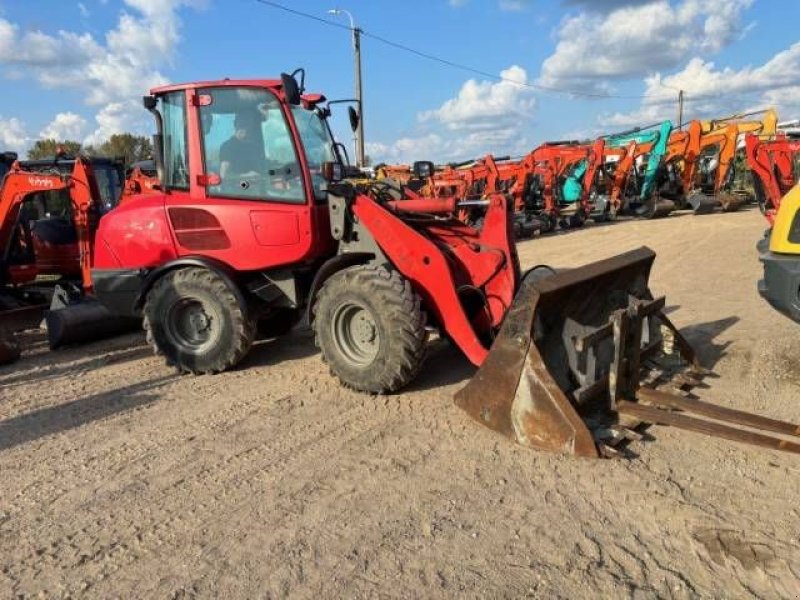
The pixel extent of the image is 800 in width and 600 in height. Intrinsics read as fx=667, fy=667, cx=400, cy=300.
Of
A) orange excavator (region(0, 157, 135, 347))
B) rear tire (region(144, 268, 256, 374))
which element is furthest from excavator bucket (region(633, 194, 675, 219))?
rear tire (region(144, 268, 256, 374))

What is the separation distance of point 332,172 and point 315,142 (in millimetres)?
484

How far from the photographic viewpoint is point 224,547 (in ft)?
10.2

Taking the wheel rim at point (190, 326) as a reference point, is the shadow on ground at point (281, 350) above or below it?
below

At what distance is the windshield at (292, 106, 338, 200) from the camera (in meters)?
5.60

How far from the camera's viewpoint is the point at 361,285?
16.0 feet

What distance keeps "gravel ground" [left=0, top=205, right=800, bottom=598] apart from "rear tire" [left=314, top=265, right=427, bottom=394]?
0.22 metres

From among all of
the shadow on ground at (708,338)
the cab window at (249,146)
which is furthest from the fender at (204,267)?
the shadow on ground at (708,338)

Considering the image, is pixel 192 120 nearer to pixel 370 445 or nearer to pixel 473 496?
pixel 370 445

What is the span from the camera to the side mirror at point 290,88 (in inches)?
202

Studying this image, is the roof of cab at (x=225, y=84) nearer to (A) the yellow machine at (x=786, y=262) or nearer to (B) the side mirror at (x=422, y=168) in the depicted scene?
(B) the side mirror at (x=422, y=168)

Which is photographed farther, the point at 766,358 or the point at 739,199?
the point at 739,199

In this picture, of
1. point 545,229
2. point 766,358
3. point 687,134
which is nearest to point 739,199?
point 687,134

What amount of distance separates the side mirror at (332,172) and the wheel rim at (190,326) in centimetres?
158

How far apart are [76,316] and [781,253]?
262 inches
